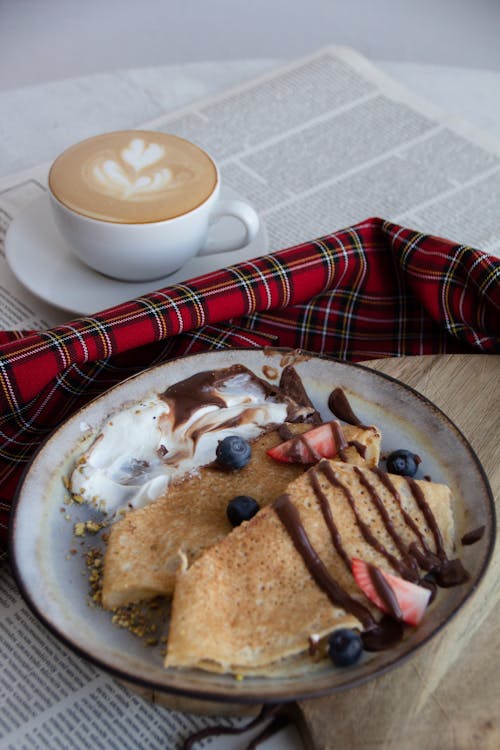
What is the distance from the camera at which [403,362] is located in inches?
69.9

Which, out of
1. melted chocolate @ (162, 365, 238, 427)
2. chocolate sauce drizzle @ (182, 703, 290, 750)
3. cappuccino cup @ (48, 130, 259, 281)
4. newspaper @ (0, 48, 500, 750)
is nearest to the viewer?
chocolate sauce drizzle @ (182, 703, 290, 750)

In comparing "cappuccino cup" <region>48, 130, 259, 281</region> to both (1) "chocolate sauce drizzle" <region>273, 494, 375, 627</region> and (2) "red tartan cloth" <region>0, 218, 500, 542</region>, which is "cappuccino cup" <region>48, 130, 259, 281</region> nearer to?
(2) "red tartan cloth" <region>0, 218, 500, 542</region>

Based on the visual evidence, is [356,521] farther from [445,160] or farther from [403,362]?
[445,160]

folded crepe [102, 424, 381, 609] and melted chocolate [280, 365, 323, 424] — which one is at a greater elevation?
melted chocolate [280, 365, 323, 424]

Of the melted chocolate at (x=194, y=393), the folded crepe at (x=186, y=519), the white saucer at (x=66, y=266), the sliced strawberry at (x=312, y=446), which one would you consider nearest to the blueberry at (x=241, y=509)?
the folded crepe at (x=186, y=519)

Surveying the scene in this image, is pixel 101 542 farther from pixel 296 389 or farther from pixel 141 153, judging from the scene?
pixel 141 153

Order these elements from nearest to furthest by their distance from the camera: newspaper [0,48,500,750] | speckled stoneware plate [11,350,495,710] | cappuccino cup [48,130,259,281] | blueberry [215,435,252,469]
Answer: speckled stoneware plate [11,350,495,710] → blueberry [215,435,252,469] → cappuccino cup [48,130,259,281] → newspaper [0,48,500,750]

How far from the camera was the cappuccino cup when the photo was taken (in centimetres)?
189

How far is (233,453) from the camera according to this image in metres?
1.47

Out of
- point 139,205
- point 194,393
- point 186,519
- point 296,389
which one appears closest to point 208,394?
point 194,393

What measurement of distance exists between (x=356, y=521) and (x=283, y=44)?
2728mm

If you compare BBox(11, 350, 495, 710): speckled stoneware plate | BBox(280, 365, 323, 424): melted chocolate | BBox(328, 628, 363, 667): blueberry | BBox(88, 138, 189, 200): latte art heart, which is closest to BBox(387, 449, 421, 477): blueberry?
BBox(11, 350, 495, 710): speckled stoneware plate

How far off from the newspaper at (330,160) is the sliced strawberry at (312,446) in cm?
74

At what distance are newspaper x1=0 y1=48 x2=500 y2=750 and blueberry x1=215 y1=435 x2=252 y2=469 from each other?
68 centimetres
